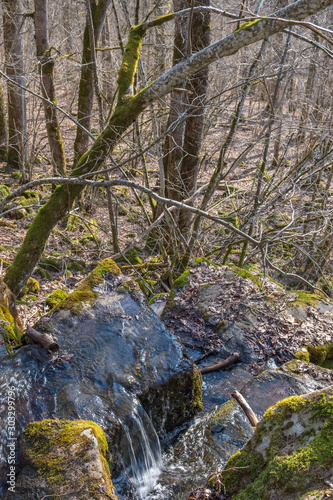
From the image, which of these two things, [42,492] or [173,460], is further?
[173,460]

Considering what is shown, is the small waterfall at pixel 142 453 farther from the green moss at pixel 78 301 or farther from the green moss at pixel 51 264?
the green moss at pixel 51 264

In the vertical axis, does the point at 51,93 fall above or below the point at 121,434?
above

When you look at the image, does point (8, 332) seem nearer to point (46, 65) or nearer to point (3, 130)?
point (46, 65)

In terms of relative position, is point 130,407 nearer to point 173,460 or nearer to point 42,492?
point 173,460

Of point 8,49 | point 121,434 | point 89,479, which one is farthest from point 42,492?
point 8,49

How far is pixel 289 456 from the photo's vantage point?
2207mm

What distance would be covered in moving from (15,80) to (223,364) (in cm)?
969

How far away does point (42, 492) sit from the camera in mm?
2713

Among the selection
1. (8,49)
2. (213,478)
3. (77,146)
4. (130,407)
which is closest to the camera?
(213,478)

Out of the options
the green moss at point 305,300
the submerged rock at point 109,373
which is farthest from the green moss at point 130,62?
the green moss at point 305,300

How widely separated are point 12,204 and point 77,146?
2298 millimetres

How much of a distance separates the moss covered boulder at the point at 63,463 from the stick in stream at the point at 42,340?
93 centimetres

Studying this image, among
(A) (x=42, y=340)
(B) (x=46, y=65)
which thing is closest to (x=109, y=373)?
(A) (x=42, y=340)

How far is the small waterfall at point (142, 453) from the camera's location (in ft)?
12.0
